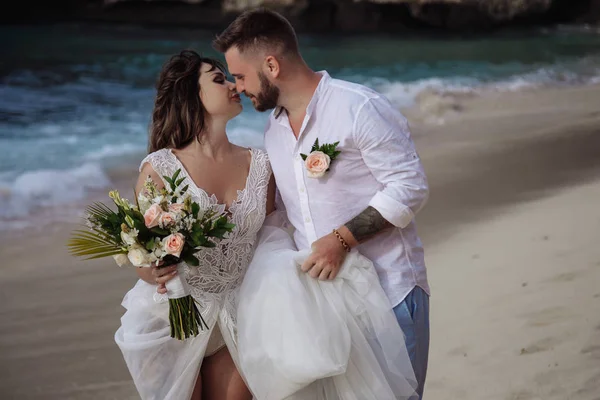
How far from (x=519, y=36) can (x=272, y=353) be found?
1668cm

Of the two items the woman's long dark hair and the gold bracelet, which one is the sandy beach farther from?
the woman's long dark hair

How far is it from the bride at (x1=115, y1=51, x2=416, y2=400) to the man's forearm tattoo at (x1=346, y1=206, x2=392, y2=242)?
9 centimetres

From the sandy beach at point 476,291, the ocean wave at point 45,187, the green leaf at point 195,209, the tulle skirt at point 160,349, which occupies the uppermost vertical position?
the green leaf at point 195,209

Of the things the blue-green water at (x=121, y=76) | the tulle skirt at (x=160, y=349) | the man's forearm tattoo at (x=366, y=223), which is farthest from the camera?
the blue-green water at (x=121, y=76)

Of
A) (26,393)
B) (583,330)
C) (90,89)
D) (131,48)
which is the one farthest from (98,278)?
(131,48)

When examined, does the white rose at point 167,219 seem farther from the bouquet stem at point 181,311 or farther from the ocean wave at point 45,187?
the ocean wave at point 45,187

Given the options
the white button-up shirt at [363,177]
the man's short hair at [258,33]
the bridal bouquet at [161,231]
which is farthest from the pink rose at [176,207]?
the man's short hair at [258,33]

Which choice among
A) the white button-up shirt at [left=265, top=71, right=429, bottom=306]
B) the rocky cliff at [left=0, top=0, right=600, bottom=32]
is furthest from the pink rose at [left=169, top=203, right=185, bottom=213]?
the rocky cliff at [left=0, top=0, right=600, bottom=32]

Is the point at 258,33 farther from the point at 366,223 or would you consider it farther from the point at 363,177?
the point at 366,223

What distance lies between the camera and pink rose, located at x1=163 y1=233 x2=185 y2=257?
7.95ft

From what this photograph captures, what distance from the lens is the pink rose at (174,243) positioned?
2422 millimetres

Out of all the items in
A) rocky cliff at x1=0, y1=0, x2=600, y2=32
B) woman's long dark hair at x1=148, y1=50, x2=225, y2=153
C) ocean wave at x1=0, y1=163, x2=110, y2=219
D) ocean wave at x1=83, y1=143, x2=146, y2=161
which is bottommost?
rocky cliff at x1=0, y1=0, x2=600, y2=32

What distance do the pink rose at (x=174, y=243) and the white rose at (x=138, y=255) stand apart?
6cm

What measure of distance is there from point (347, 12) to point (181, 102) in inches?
613
